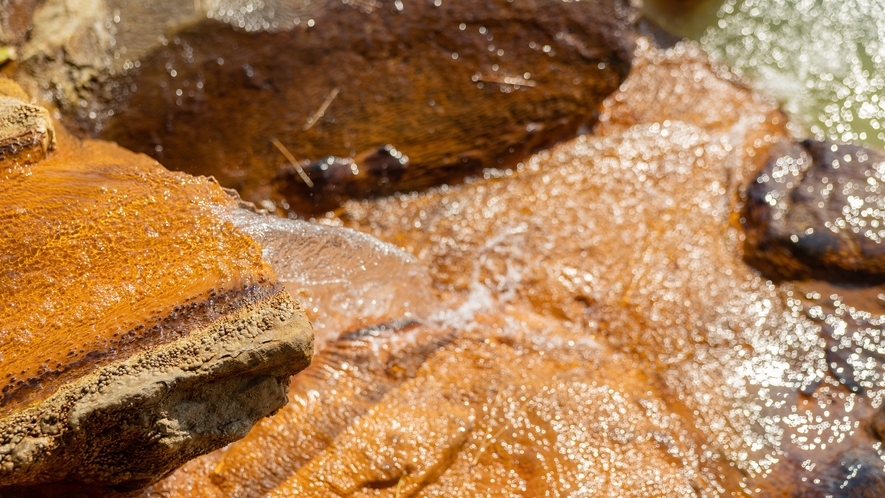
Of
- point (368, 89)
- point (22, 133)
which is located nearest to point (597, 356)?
point (368, 89)

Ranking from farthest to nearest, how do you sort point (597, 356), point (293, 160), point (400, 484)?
point (293, 160)
point (597, 356)
point (400, 484)

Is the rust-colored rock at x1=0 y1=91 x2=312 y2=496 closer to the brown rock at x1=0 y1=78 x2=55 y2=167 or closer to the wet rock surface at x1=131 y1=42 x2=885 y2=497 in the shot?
the brown rock at x1=0 y1=78 x2=55 y2=167

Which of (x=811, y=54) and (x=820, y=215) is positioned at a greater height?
(x=811, y=54)

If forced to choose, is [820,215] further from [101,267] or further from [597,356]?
[101,267]

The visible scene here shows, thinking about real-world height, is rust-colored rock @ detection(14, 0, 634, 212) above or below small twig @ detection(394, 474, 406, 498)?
above

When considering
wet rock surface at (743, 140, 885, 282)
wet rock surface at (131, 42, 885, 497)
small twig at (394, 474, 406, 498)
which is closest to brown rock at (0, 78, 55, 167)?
wet rock surface at (131, 42, 885, 497)

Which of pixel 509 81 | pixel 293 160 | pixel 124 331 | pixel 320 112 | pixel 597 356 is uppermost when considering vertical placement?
pixel 509 81
